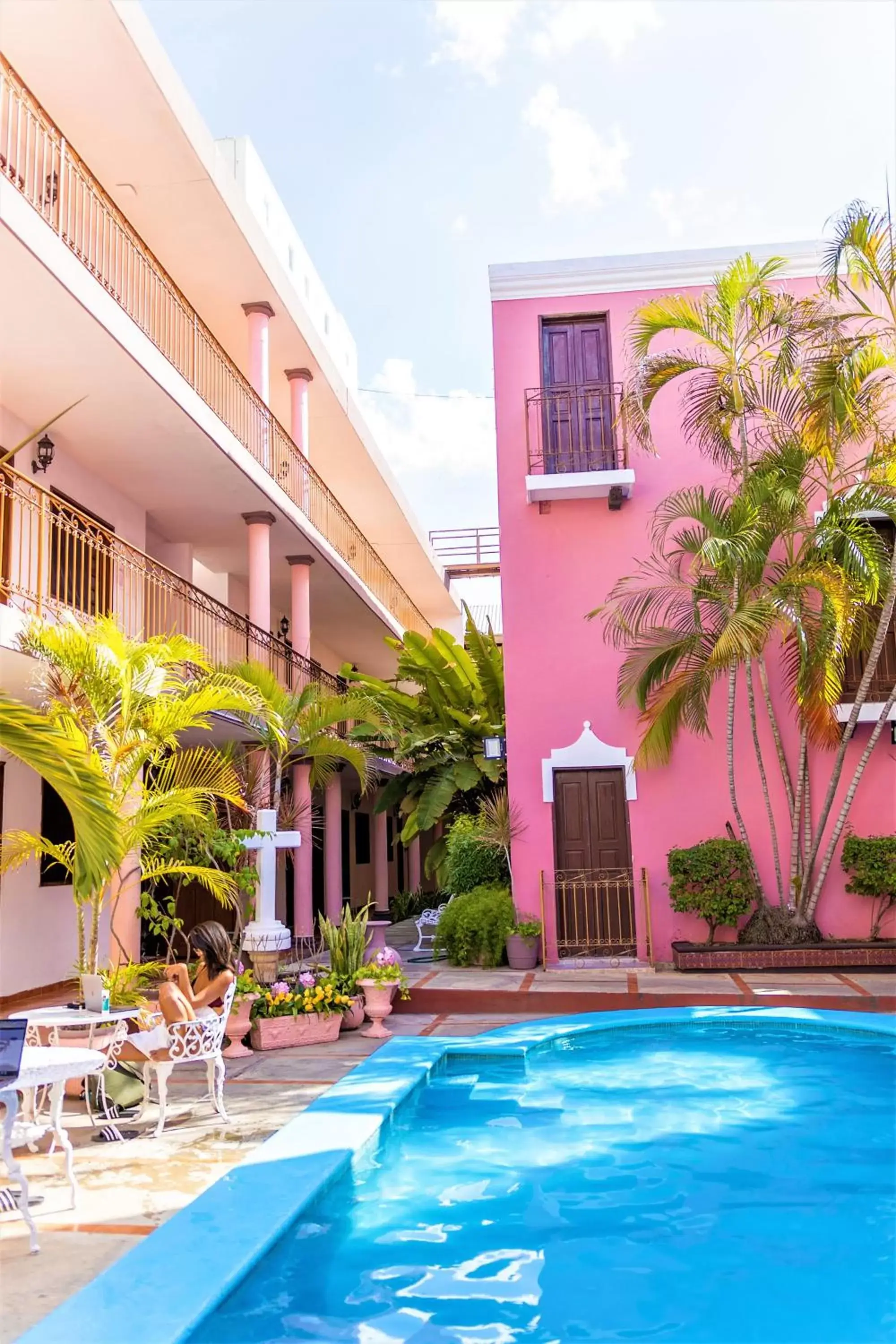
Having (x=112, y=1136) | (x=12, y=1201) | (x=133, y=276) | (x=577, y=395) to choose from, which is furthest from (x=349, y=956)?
(x=133, y=276)

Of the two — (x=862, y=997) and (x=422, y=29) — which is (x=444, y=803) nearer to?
(x=862, y=997)

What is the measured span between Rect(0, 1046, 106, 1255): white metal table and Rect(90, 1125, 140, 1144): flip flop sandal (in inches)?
23.4

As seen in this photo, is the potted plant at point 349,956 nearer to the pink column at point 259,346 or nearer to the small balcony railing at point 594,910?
the small balcony railing at point 594,910

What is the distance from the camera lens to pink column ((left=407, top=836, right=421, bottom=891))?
27328 millimetres

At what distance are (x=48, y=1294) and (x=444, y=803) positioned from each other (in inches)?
447

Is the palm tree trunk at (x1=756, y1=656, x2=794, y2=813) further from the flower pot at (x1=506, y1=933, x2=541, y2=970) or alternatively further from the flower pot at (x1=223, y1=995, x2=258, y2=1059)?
the flower pot at (x1=223, y1=995, x2=258, y2=1059)

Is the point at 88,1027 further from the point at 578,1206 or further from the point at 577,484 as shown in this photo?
the point at 577,484

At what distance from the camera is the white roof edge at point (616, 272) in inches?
535

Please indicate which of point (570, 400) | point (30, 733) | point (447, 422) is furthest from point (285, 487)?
point (447, 422)

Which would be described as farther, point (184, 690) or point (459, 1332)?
point (184, 690)

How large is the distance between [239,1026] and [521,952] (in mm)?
4218

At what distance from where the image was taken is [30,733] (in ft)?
18.1

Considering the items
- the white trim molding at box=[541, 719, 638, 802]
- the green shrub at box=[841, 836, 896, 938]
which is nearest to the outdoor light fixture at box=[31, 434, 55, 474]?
the white trim molding at box=[541, 719, 638, 802]

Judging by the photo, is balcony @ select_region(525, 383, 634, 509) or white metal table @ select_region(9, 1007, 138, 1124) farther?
balcony @ select_region(525, 383, 634, 509)
